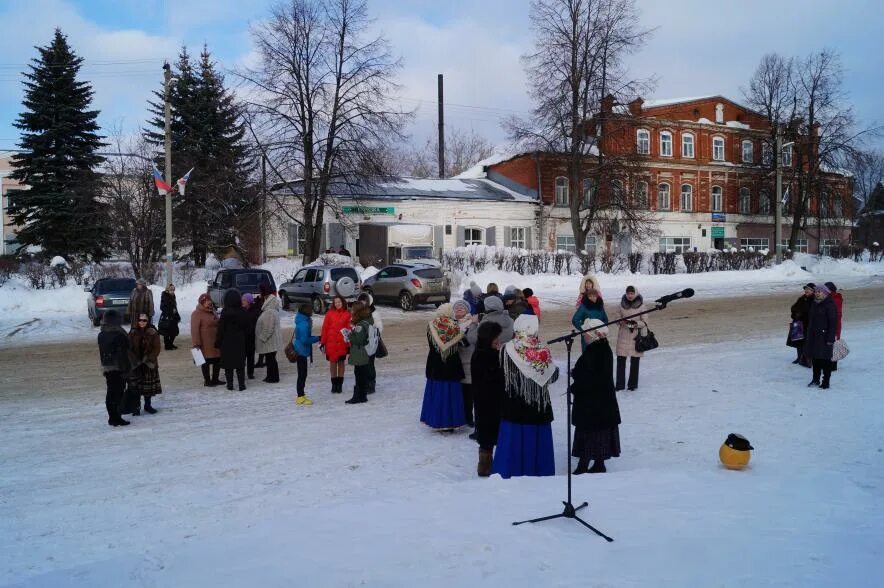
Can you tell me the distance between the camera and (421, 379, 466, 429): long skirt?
8.73 meters

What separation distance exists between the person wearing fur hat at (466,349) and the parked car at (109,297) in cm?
1373

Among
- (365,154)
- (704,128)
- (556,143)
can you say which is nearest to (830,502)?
(365,154)

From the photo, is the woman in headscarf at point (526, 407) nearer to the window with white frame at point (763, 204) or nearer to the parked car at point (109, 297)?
the parked car at point (109, 297)

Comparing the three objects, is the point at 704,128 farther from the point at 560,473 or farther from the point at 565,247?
the point at 560,473

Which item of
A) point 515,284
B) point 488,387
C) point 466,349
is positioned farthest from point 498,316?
point 515,284

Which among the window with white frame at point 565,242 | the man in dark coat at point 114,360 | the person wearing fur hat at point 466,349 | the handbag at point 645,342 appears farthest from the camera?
the window with white frame at point 565,242

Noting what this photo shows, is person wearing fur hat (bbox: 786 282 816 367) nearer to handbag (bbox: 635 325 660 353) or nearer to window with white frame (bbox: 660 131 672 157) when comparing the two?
handbag (bbox: 635 325 660 353)

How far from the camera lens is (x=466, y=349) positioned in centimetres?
878

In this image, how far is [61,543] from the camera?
18.1 feet

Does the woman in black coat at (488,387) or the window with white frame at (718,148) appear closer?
the woman in black coat at (488,387)

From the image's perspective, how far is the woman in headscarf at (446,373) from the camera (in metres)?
8.68

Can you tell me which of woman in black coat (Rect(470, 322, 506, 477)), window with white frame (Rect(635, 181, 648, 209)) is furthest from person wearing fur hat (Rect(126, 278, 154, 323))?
window with white frame (Rect(635, 181, 648, 209))

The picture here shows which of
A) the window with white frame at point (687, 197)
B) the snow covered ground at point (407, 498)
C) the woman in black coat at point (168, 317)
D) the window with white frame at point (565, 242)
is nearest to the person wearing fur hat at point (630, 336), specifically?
the snow covered ground at point (407, 498)

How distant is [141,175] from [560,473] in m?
29.6
